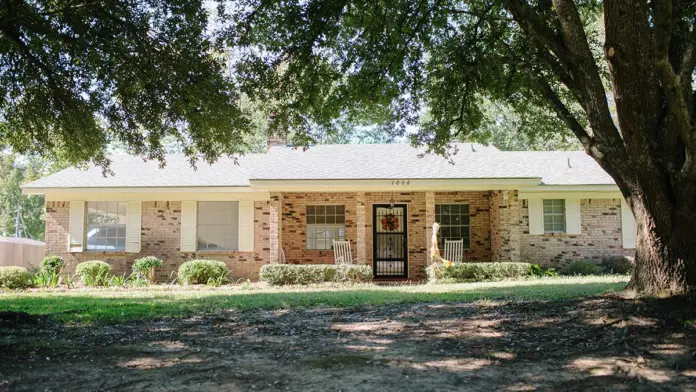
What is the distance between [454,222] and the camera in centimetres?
1683

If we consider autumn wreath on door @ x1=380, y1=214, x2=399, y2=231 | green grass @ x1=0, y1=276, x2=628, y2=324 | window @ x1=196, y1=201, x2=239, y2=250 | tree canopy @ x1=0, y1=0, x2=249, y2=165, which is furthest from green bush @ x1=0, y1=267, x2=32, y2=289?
autumn wreath on door @ x1=380, y1=214, x2=399, y2=231

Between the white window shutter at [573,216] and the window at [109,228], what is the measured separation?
42.9 feet

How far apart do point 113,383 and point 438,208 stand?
44.1 feet

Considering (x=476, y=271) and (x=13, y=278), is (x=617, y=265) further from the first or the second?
(x=13, y=278)

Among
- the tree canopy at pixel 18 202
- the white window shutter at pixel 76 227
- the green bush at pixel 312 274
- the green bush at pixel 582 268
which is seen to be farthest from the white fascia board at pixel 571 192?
the tree canopy at pixel 18 202

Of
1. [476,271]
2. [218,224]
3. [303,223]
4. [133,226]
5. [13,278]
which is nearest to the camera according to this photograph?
[13,278]

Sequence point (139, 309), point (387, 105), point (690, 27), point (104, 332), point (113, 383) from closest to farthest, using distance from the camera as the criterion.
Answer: point (113, 383) → point (104, 332) → point (690, 27) → point (139, 309) → point (387, 105)

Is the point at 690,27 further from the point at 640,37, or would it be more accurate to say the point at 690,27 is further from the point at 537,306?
the point at 537,306

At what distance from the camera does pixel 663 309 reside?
19.3 feet

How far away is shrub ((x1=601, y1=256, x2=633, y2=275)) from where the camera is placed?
1606 centimetres

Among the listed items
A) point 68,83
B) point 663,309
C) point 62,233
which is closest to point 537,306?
point 663,309

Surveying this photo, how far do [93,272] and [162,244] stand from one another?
6.68 feet

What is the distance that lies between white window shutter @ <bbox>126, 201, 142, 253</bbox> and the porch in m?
4.14

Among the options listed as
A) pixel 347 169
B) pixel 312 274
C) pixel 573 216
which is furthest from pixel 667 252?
pixel 573 216
